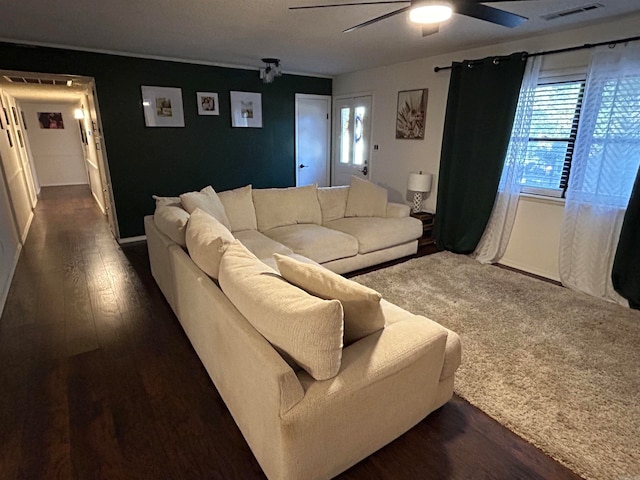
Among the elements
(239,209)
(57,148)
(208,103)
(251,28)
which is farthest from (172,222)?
(57,148)

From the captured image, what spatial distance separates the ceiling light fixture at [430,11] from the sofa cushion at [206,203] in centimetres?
212

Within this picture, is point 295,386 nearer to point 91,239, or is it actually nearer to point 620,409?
point 620,409

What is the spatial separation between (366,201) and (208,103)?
2.69 m

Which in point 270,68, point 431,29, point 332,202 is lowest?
point 332,202

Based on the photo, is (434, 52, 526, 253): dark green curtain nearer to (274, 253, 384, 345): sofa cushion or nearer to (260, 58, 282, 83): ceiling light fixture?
(260, 58, 282, 83): ceiling light fixture

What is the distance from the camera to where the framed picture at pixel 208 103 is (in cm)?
484

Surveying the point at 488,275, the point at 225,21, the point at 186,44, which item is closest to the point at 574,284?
the point at 488,275

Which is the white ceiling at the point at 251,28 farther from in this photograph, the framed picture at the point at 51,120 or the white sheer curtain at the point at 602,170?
the framed picture at the point at 51,120

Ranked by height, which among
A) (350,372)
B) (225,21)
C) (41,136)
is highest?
(225,21)

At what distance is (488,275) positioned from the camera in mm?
3635

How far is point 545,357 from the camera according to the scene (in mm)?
2297

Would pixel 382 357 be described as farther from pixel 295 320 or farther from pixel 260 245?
pixel 260 245

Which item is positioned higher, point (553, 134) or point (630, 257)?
point (553, 134)

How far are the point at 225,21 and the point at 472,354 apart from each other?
3273 millimetres
